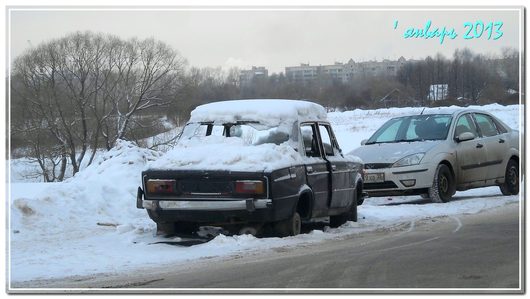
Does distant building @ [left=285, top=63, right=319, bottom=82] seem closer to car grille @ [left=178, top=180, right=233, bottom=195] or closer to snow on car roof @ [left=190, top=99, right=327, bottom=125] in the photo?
snow on car roof @ [left=190, top=99, right=327, bottom=125]

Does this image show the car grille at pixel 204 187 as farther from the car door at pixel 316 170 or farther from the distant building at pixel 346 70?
the distant building at pixel 346 70

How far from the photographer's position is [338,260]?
6812 mm

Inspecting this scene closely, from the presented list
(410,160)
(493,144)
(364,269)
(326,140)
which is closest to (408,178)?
(410,160)

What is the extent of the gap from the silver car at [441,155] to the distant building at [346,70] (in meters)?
1.59

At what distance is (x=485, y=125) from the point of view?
1248 centimetres

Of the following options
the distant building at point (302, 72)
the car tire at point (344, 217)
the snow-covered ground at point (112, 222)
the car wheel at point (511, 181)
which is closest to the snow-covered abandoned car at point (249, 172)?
the car tire at point (344, 217)

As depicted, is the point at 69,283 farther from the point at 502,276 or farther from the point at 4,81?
the point at 502,276

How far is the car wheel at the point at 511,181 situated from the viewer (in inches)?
486

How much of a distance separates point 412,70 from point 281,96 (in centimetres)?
223

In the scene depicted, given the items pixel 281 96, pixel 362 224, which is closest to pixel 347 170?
pixel 362 224

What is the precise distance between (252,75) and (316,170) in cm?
177

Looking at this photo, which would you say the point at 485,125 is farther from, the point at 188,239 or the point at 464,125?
the point at 188,239

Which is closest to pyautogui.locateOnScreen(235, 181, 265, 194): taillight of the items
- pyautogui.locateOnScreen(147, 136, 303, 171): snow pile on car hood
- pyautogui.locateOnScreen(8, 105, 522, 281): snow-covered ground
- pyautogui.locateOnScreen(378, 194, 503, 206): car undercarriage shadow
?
pyautogui.locateOnScreen(147, 136, 303, 171): snow pile on car hood

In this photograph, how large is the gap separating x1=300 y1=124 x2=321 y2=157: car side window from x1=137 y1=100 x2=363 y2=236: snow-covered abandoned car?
1cm
